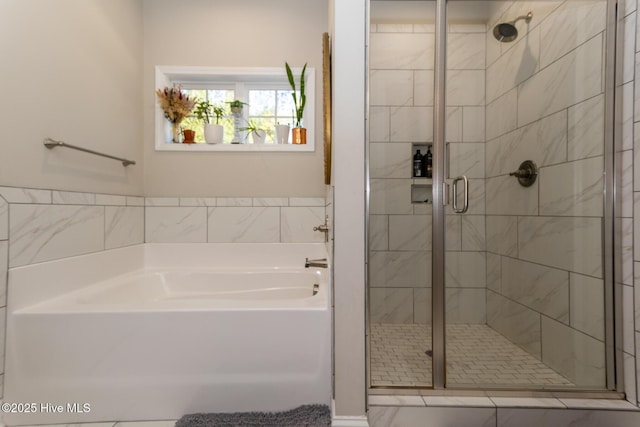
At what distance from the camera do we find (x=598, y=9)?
142 cm

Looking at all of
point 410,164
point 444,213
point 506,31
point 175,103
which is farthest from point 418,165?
point 175,103

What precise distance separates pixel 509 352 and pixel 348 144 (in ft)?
4.75

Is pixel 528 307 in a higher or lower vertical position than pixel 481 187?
lower

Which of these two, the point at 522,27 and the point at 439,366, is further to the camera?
the point at 522,27

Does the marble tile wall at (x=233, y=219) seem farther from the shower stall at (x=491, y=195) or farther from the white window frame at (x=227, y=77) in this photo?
the shower stall at (x=491, y=195)

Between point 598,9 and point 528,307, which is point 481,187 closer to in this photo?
point 528,307

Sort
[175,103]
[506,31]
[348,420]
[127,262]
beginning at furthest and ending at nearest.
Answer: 1. [175,103]
2. [127,262]
3. [506,31]
4. [348,420]

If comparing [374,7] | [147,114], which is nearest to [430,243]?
[374,7]

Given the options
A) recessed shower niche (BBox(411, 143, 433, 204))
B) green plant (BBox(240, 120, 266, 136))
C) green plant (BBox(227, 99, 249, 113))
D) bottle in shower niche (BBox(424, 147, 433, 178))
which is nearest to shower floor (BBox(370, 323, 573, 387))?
recessed shower niche (BBox(411, 143, 433, 204))

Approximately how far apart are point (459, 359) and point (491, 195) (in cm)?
89

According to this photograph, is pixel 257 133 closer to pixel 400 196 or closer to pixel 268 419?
pixel 400 196

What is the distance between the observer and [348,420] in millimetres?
1232

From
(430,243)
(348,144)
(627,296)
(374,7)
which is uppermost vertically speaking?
(374,7)

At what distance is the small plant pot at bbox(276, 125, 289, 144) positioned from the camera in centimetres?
228
